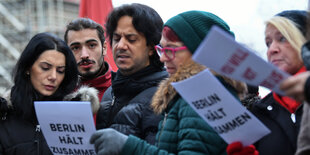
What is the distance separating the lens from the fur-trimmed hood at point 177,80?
2.14 m

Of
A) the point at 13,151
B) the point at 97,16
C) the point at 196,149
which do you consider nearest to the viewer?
the point at 196,149

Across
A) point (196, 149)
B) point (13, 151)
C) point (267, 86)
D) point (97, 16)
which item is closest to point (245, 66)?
point (267, 86)

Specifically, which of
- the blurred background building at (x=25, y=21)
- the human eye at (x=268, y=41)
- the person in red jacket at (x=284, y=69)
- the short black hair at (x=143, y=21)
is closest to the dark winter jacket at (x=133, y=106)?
the short black hair at (x=143, y=21)

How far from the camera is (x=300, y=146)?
1711mm

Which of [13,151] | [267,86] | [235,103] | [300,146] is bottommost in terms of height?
[13,151]

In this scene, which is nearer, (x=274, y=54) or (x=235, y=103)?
(x=235, y=103)

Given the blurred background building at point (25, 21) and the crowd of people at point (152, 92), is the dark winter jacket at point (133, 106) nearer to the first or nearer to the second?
the crowd of people at point (152, 92)

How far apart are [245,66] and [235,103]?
349 millimetres

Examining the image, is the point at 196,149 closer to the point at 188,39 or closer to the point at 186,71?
the point at 186,71

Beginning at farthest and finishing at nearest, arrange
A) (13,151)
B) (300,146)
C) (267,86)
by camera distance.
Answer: (13,151), (300,146), (267,86)

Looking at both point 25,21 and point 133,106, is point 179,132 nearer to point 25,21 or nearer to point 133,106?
point 133,106

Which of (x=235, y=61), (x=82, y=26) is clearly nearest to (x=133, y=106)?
(x=235, y=61)

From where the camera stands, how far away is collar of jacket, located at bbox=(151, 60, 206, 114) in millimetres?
2152

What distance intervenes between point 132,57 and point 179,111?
0.90 meters
